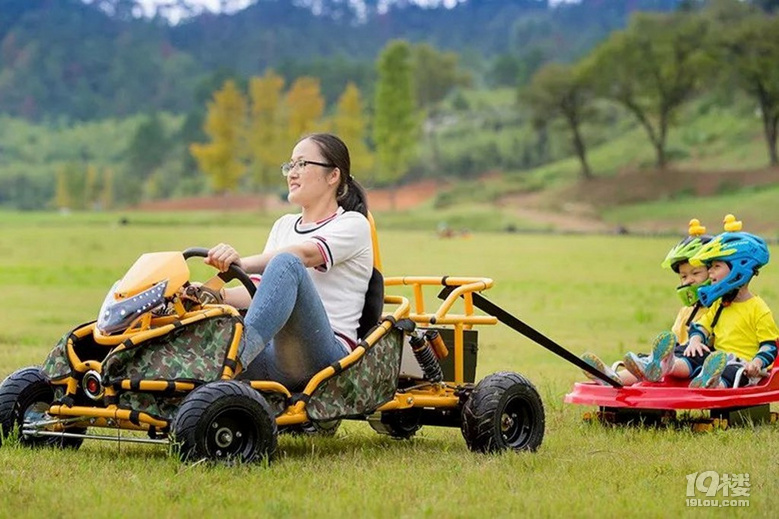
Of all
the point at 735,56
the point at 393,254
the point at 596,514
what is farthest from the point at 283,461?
the point at 735,56

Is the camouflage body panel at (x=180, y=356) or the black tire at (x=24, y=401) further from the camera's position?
the black tire at (x=24, y=401)

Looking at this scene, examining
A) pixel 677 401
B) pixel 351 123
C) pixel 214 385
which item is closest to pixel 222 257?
pixel 214 385

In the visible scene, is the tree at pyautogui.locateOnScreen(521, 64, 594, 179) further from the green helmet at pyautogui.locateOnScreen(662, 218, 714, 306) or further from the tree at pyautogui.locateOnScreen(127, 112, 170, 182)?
the green helmet at pyautogui.locateOnScreen(662, 218, 714, 306)

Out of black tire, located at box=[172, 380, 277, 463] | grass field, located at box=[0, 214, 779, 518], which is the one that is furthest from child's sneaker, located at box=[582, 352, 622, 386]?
black tire, located at box=[172, 380, 277, 463]

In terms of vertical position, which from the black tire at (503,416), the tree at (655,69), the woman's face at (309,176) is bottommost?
the black tire at (503,416)

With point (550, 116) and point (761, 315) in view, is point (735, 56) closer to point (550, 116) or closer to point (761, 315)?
point (550, 116)

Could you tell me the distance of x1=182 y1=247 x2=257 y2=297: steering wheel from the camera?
6898 millimetres

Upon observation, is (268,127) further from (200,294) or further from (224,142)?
(200,294)

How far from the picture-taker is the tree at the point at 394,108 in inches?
3836

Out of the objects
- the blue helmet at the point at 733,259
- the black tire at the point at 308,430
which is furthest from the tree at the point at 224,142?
the black tire at the point at 308,430

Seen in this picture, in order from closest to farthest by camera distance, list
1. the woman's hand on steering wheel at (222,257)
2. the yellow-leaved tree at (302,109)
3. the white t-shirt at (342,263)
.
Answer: the woman's hand on steering wheel at (222,257) → the white t-shirt at (342,263) → the yellow-leaved tree at (302,109)

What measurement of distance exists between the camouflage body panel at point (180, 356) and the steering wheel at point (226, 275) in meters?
0.29

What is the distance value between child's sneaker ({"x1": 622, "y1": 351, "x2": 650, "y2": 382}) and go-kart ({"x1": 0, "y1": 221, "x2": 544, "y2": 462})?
143cm

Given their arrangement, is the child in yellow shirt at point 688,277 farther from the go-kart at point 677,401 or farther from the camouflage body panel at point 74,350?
the camouflage body panel at point 74,350
